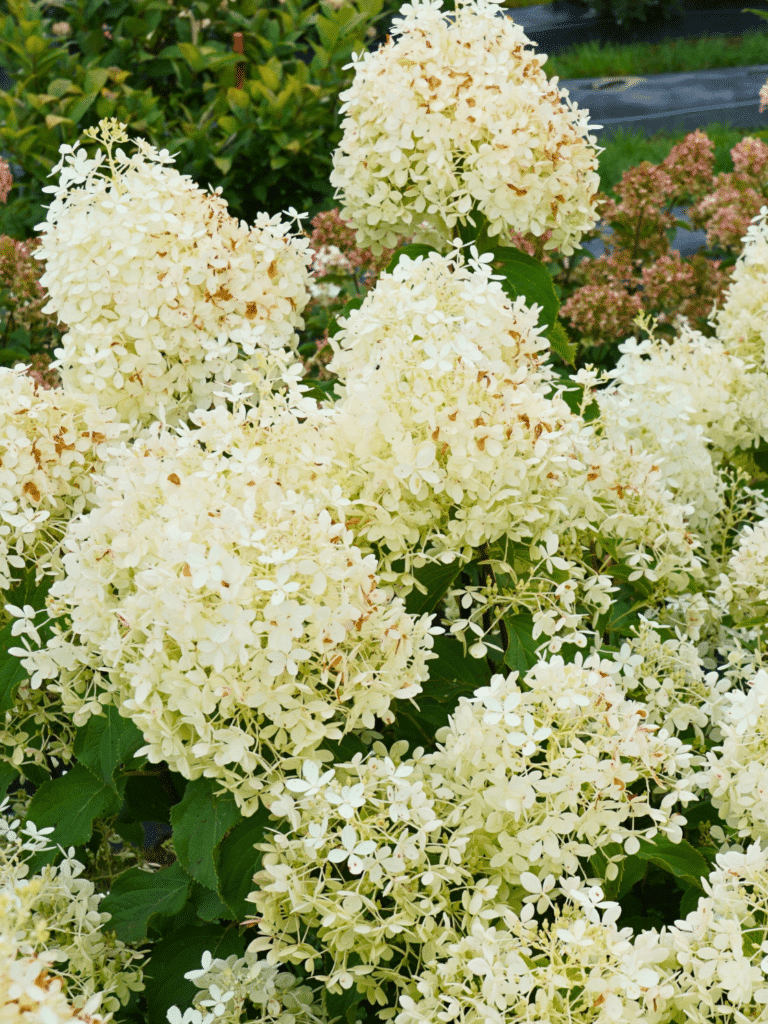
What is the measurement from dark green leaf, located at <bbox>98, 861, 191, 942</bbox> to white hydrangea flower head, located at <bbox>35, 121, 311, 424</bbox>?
2.51ft

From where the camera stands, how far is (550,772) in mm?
1398

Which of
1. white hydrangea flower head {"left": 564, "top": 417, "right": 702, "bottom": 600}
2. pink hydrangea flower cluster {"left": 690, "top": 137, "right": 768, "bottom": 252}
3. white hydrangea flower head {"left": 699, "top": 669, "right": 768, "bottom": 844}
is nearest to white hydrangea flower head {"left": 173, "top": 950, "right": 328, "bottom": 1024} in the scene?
white hydrangea flower head {"left": 699, "top": 669, "right": 768, "bottom": 844}

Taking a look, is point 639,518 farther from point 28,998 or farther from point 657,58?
point 657,58

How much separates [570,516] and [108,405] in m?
0.85

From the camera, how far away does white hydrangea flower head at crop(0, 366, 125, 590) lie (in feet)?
5.78

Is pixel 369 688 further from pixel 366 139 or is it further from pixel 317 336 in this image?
pixel 317 336

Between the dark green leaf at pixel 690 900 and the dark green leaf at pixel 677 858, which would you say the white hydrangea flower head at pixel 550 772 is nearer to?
the dark green leaf at pixel 677 858

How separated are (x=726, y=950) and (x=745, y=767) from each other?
30 cm

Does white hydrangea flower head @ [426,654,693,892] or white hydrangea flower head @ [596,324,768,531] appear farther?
white hydrangea flower head @ [596,324,768,531]

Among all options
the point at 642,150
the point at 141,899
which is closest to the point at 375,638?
the point at 141,899

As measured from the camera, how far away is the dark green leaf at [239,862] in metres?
1.50

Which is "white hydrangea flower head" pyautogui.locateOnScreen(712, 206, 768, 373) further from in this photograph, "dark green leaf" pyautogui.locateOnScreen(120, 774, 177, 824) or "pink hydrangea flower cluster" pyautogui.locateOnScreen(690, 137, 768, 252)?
"dark green leaf" pyautogui.locateOnScreen(120, 774, 177, 824)

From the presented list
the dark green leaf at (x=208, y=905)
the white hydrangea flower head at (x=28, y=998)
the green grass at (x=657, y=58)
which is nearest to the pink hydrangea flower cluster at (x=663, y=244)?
the dark green leaf at (x=208, y=905)

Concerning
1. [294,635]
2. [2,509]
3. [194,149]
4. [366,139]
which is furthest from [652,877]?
[194,149]
